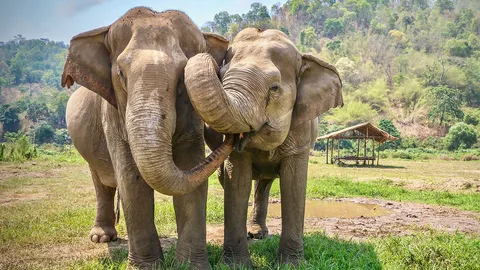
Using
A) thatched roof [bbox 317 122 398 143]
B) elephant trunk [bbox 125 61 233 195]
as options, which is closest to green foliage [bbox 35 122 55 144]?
thatched roof [bbox 317 122 398 143]

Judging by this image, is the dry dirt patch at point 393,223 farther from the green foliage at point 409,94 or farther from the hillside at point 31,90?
the green foliage at point 409,94

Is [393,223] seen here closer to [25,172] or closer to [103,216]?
[103,216]

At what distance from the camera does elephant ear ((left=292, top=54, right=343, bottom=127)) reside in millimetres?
5254

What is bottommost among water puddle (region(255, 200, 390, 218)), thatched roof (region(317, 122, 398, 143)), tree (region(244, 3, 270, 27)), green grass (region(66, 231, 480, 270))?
water puddle (region(255, 200, 390, 218))

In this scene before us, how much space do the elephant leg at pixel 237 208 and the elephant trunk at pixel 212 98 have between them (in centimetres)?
126

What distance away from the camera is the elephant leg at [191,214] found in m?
4.77

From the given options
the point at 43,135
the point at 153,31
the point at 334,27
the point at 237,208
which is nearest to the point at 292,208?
the point at 237,208

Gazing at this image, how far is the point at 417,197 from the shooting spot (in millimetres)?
13562

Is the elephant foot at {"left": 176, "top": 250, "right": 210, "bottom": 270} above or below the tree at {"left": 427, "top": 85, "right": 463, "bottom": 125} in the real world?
below

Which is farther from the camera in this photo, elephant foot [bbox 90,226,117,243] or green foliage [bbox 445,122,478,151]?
green foliage [bbox 445,122,478,151]

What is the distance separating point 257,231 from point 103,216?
2.35 m

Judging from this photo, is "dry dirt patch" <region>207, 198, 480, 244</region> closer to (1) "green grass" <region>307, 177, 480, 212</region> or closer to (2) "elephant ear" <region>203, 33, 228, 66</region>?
(1) "green grass" <region>307, 177, 480, 212</region>

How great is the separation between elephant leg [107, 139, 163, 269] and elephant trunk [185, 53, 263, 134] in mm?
1215

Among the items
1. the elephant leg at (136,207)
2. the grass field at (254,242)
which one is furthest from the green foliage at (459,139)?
the elephant leg at (136,207)
